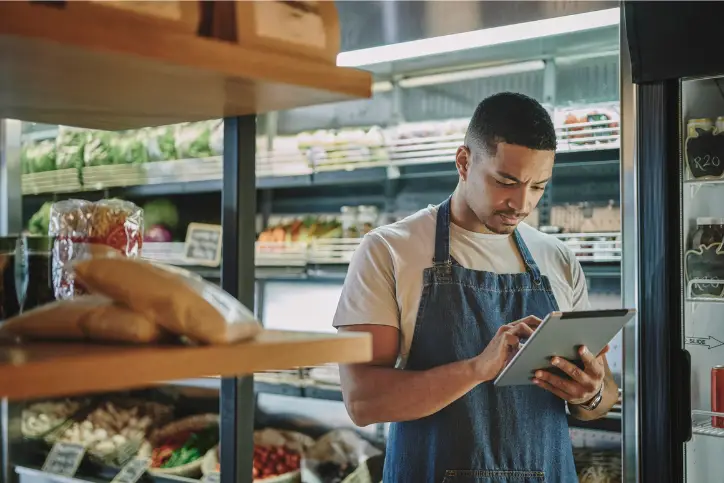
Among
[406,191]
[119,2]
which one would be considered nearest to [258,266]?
[406,191]

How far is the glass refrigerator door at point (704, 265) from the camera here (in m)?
2.33

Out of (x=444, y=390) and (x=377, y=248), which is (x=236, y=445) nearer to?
(x=444, y=390)

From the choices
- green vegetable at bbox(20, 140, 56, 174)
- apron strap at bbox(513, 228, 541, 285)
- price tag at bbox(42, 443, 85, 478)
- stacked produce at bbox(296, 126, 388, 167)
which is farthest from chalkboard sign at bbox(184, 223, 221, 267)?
apron strap at bbox(513, 228, 541, 285)

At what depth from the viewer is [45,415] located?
13.1 ft

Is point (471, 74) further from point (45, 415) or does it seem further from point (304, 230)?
point (45, 415)

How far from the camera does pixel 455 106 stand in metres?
3.40

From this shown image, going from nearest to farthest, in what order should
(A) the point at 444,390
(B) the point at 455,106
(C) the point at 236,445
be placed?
(C) the point at 236,445
(A) the point at 444,390
(B) the point at 455,106

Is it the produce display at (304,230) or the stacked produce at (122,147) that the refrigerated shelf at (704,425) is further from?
the stacked produce at (122,147)

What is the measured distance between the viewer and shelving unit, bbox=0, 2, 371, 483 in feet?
2.48

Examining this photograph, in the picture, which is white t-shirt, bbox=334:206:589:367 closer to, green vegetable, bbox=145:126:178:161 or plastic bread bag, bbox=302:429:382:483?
plastic bread bag, bbox=302:429:382:483

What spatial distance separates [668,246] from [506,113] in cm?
54

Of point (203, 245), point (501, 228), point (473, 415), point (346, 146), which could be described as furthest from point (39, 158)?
point (473, 415)

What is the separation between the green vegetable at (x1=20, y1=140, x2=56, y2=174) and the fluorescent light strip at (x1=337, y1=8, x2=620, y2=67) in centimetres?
206

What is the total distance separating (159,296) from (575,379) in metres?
1.31
